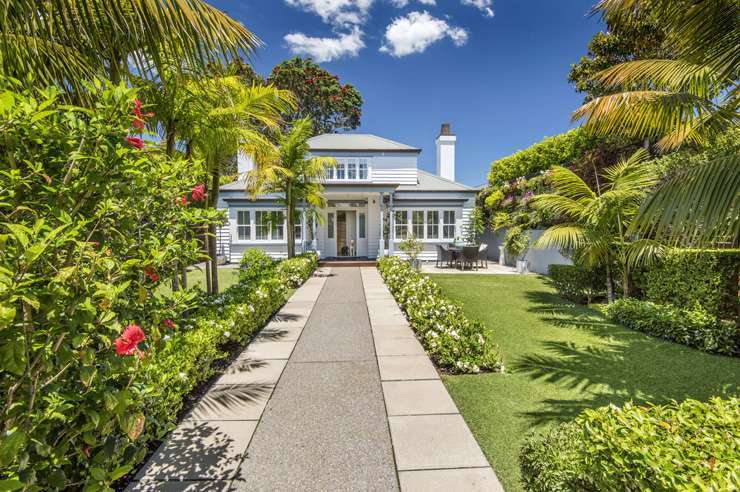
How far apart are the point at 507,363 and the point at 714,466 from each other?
11.1ft

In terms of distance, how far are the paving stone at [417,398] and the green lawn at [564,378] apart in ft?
0.51

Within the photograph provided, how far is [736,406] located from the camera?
2178mm

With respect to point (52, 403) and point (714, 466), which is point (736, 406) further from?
point (52, 403)

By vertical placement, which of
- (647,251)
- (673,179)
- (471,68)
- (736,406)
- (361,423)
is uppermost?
(471,68)

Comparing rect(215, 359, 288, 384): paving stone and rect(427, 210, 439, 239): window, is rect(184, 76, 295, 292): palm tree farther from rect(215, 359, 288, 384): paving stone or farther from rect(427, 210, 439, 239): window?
rect(427, 210, 439, 239): window

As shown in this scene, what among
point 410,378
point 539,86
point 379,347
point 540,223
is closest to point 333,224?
point 540,223

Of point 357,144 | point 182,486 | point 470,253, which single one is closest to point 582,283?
point 470,253

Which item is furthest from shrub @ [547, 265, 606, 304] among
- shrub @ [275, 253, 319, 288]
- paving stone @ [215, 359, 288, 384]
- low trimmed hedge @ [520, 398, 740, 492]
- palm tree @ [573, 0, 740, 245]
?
paving stone @ [215, 359, 288, 384]

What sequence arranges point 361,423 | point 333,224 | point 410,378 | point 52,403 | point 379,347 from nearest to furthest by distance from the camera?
point 52,403
point 361,423
point 410,378
point 379,347
point 333,224

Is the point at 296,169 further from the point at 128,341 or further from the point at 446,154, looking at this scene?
the point at 446,154

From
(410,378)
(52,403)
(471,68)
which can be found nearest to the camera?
(52,403)

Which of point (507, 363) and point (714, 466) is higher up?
point (714, 466)

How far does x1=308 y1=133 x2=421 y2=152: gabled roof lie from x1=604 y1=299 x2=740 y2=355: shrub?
14.7 meters

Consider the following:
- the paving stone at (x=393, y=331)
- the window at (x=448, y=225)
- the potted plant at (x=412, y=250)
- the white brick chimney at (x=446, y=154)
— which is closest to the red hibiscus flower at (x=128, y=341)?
the paving stone at (x=393, y=331)
